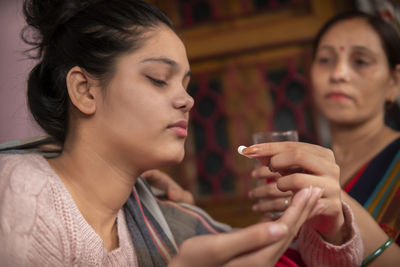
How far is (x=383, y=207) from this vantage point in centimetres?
84

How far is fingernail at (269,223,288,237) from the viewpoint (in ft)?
1.49

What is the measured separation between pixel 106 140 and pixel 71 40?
22 centimetres

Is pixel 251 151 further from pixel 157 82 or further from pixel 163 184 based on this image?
pixel 163 184

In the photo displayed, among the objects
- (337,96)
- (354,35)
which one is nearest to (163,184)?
(337,96)

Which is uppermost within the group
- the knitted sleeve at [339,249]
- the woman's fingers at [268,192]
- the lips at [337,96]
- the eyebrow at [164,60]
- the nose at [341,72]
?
the eyebrow at [164,60]

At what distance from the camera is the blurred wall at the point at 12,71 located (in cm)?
79

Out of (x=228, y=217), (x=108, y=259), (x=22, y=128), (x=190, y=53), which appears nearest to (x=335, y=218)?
(x=108, y=259)

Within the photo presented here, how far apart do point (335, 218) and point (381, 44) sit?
2.27 ft

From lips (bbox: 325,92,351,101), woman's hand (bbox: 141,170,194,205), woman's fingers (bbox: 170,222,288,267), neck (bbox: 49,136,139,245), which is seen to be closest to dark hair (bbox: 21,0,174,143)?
neck (bbox: 49,136,139,245)

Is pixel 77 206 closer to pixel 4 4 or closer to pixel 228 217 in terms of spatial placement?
pixel 4 4

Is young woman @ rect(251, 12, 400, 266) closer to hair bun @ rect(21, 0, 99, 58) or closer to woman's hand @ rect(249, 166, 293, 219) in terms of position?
woman's hand @ rect(249, 166, 293, 219)

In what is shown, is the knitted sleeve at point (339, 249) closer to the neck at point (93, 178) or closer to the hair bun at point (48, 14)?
the neck at point (93, 178)

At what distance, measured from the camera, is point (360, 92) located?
3.49 feet

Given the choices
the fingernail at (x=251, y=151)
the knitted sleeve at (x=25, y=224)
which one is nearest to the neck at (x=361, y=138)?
the fingernail at (x=251, y=151)
